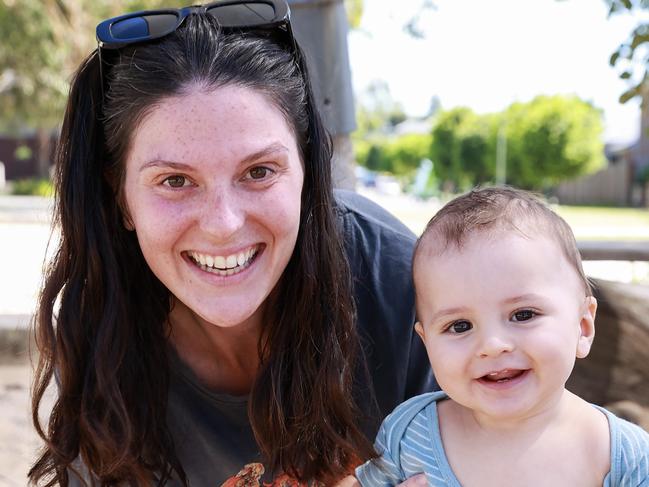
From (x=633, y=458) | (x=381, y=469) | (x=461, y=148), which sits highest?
(x=633, y=458)

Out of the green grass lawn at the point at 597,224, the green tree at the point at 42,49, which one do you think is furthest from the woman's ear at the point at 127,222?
the green tree at the point at 42,49

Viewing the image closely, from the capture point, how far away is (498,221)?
1780 millimetres

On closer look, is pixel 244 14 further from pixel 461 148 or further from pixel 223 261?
pixel 461 148

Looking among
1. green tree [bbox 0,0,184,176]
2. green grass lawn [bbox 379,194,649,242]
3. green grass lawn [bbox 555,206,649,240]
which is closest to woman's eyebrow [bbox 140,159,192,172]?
green grass lawn [bbox 379,194,649,242]

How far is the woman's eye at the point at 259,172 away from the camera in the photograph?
186cm

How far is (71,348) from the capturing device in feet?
6.71

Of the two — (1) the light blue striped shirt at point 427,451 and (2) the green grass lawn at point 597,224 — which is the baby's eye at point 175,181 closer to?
(1) the light blue striped shirt at point 427,451

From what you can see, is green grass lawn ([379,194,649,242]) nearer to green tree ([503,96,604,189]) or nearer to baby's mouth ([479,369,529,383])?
baby's mouth ([479,369,529,383])

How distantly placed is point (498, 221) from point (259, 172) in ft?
1.77

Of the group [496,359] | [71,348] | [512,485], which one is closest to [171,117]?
[71,348]

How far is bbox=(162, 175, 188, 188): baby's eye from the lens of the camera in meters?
1.83

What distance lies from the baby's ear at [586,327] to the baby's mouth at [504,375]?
0.15 metres

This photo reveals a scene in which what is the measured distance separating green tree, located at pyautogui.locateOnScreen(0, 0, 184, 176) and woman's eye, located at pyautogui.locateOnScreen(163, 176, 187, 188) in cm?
1098

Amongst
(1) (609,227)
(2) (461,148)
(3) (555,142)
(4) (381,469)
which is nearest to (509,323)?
(4) (381,469)
